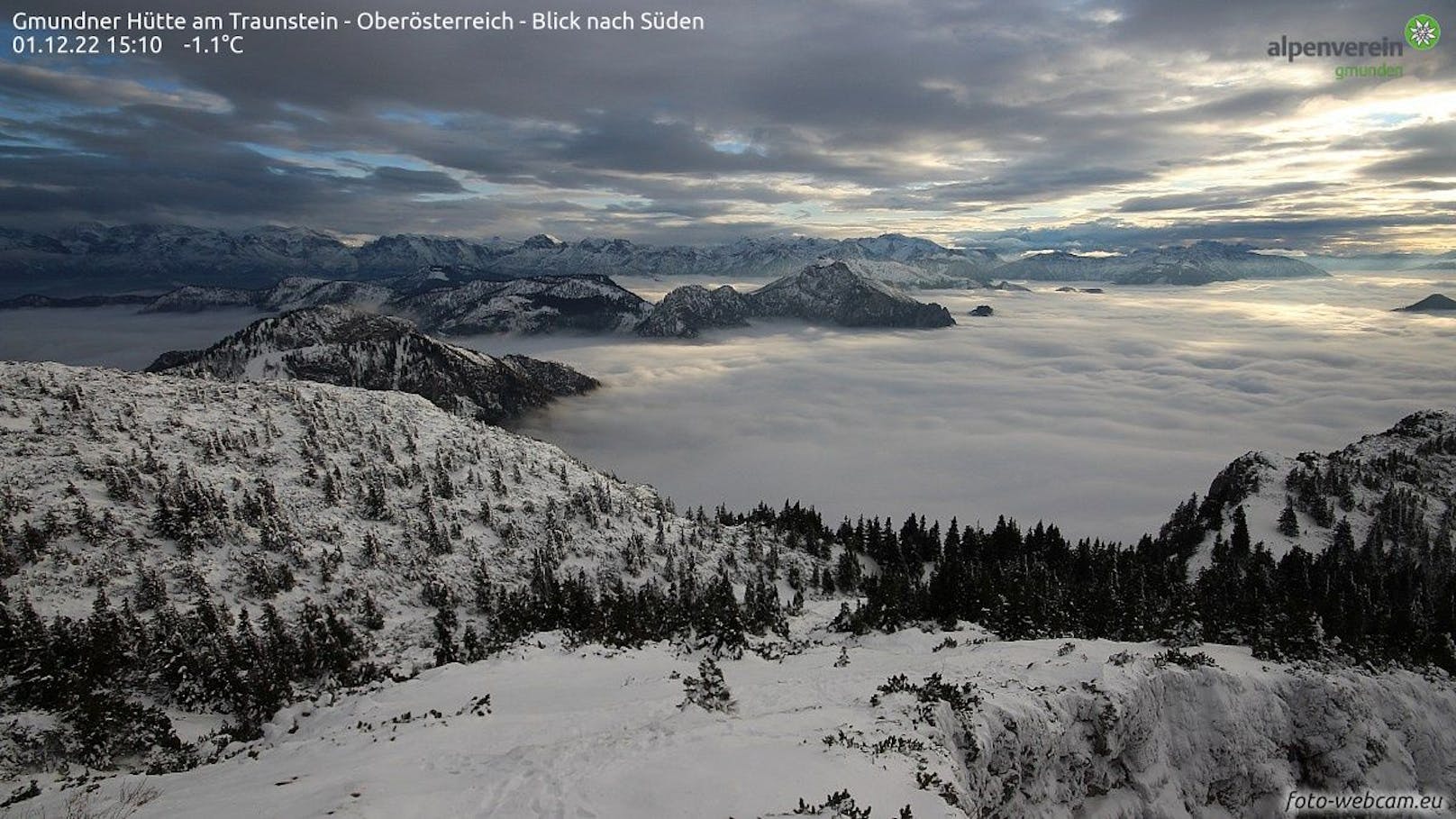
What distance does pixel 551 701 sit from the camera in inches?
2240

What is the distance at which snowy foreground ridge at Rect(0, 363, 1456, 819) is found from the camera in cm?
3512

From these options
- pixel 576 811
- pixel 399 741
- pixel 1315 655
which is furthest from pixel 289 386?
pixel 1315 655

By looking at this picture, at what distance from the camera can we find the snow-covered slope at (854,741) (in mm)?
33375

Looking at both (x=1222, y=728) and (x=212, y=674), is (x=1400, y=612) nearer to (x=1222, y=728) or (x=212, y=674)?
(x=1222, y=728)

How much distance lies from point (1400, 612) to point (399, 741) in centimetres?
12743

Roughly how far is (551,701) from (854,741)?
99.1 ft

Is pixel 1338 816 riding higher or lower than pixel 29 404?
lower

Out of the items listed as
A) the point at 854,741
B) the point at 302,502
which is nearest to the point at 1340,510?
the point at 854,741

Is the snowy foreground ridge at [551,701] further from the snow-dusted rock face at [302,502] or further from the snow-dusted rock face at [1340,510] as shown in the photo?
the snow-dusted rock face at [1340,510]

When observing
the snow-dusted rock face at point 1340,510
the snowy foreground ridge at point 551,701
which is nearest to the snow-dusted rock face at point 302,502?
the snowy foreground ridge at point 551,701

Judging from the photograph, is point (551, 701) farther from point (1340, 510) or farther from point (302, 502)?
point (1340, 510)

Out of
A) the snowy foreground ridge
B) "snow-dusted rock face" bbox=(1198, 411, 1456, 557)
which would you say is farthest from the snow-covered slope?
"snow-dusted rock face" bbox=(1198, 411, 1456, 557)

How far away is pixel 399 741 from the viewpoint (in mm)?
44781

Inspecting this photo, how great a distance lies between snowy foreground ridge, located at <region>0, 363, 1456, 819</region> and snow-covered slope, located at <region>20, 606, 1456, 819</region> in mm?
245
